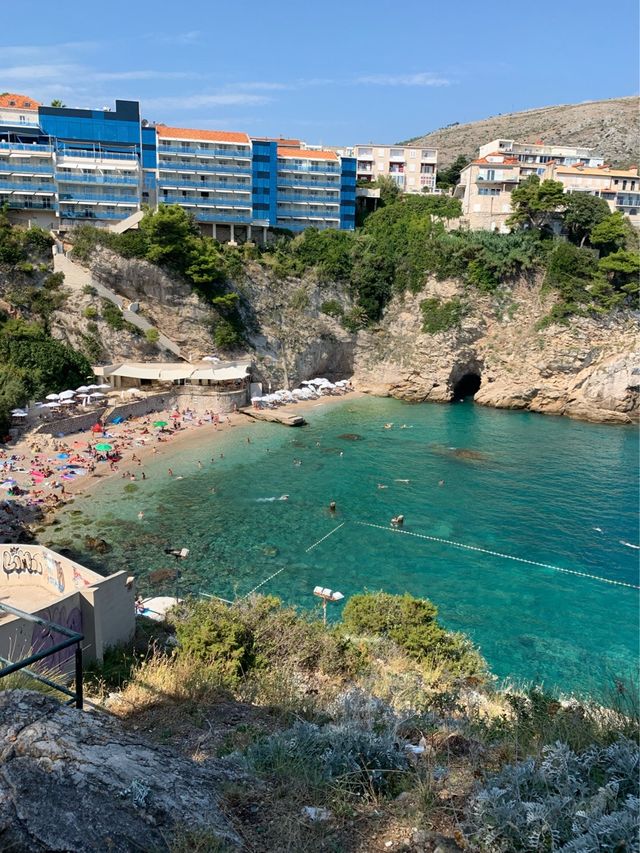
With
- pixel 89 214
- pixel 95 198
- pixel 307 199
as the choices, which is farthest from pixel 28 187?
pixel 307 199

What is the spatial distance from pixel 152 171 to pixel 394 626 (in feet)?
169

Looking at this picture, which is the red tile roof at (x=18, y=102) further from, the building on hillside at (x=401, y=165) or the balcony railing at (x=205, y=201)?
the building on hillside at (x=401, y=165)

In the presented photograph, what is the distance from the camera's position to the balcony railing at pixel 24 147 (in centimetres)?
4850

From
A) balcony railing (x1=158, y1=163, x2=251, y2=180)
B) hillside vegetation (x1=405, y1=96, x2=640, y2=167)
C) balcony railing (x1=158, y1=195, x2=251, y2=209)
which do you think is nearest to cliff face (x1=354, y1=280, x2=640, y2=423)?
balcony railing (x1=158, y1=195, x2=251, y2=209)

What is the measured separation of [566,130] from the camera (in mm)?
113312

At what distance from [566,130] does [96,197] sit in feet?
327

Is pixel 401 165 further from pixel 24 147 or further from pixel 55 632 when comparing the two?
pixel 55 632

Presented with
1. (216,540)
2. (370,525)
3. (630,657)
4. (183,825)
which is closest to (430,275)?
(370,525)

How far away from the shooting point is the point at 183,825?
164 inches

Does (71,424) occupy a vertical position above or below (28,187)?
below

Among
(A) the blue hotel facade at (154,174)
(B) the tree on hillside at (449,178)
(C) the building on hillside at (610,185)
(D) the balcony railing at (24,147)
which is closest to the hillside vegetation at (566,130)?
(B) the tree on hillside at (449,178)

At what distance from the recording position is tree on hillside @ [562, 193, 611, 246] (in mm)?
55469

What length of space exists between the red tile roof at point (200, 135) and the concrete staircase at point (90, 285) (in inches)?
654

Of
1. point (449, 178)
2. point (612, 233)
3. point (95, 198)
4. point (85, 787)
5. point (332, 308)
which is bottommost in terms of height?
point (85, 787)
